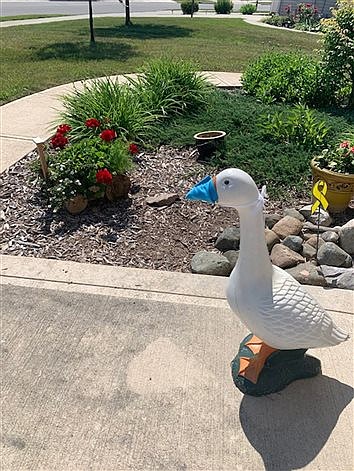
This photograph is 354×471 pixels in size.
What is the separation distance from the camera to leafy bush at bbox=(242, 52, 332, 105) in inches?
265

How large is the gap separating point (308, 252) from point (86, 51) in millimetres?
9594

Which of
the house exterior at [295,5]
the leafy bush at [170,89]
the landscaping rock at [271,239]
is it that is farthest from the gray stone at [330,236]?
the house exterior at [295,5]

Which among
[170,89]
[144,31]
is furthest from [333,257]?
[144,31]

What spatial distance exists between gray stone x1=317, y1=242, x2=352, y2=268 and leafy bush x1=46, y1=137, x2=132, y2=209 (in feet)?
5.96

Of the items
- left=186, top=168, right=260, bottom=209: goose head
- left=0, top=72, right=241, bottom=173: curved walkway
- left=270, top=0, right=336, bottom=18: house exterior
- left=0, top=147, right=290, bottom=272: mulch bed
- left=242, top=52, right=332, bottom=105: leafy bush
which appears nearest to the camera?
left=186, top=168, right=260, bottom=209: goose head

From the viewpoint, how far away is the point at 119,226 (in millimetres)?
4012

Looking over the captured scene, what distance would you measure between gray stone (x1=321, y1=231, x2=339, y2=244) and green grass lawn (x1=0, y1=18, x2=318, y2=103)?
18.4 ft

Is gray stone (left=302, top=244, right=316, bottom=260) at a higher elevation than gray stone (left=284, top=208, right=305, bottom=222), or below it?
below

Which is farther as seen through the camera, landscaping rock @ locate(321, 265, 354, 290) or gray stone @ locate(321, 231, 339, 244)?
gray stone @ locate(321, 231, 339, 244)

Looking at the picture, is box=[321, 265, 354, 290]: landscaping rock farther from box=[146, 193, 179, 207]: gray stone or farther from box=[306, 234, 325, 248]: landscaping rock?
box=[146, 193, 179, 207]: gray stone

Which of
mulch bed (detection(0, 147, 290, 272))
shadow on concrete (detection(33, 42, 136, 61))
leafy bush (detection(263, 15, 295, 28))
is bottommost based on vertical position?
leafy bush (detection(263, 15, 295, 28))

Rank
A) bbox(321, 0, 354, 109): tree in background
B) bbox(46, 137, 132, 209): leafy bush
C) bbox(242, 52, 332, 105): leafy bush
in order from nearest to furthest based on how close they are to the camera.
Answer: bbox(46, 137, 132, 209): leafy bush
bbox(321, 0, 354, 109): tree in background
bbox(242, 52, 332, 105): leafy bush

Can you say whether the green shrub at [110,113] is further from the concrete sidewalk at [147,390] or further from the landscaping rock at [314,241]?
the concrete sidewalk at [147,390]

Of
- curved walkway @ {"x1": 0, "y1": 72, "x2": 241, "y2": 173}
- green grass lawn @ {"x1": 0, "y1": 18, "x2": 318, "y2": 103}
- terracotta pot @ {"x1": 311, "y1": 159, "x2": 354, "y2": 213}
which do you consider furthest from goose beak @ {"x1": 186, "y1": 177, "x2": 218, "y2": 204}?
green grass lawn @ {"x1": 0, "y1": 18, "x2": 318, "y2": 103}
